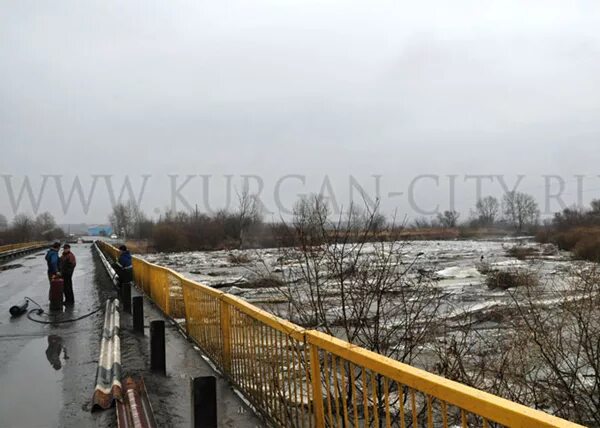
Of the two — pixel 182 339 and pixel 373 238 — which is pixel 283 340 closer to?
pixel 373 238

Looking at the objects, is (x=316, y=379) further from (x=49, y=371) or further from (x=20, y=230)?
(x=20, y=230)

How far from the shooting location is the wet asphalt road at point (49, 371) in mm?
5438

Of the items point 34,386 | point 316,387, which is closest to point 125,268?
point 34,386

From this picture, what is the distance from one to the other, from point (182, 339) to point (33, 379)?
7.85ft

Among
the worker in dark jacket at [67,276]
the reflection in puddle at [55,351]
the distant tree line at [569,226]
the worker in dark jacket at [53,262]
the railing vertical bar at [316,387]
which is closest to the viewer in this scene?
the railing vertical bar at [316,387]

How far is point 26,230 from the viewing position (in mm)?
93000

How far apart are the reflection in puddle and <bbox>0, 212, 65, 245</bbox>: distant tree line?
2980 inches

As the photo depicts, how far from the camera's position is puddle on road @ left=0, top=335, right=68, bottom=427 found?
5.48 meters

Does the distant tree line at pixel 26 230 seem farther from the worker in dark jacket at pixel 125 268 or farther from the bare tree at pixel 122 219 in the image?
the worker in dark jacket at pixel 125 268

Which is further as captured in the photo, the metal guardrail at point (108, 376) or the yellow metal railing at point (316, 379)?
the metal guardrail at point (108, 376)

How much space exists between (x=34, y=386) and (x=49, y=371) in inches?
28.7

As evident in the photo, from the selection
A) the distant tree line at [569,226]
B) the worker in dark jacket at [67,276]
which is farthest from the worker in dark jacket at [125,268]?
the distant tree line at [569,226]

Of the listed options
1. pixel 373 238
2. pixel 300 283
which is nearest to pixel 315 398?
pixel 373 238

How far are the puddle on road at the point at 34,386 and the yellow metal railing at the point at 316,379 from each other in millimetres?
2000
